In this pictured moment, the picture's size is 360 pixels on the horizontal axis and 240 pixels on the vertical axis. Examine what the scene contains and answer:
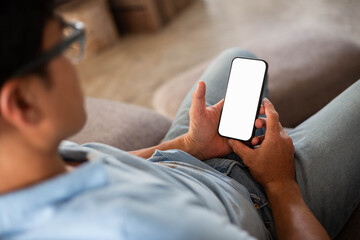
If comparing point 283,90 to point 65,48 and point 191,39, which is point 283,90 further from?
point 191,39

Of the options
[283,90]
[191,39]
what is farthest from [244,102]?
[191,39]

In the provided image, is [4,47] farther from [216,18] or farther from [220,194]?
[216,18]

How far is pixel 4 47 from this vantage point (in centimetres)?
47

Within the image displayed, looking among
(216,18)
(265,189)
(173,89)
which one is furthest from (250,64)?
(216,18)

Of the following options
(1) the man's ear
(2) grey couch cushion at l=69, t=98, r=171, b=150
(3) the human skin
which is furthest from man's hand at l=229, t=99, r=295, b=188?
(1) the man's ear

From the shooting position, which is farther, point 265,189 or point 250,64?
point 250,64

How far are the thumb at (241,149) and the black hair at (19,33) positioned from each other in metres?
0.54

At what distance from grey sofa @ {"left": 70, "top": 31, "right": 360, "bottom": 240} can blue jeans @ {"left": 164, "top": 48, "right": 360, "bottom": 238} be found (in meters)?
0.36

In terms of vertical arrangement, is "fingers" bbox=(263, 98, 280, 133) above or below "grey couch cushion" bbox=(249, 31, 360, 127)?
above

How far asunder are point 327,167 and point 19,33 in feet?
2.24

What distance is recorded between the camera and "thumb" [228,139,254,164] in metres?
0.88

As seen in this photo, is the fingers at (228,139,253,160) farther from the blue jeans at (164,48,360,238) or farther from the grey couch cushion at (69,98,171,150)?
the grey couch cushion at (69,98,171,150)

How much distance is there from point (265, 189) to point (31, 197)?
535mm

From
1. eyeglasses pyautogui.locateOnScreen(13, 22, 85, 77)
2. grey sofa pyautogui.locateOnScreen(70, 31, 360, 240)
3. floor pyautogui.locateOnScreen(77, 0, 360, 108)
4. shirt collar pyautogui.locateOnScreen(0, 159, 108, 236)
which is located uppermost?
eyeglasses pyautogui.locateOnScreen(13, 22, 85, 77)
